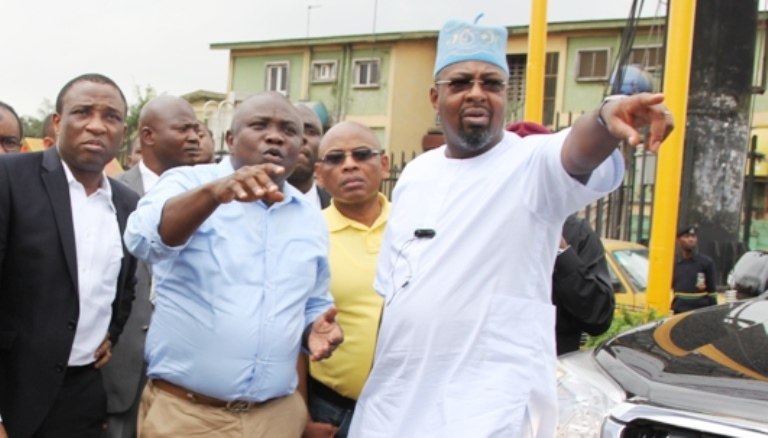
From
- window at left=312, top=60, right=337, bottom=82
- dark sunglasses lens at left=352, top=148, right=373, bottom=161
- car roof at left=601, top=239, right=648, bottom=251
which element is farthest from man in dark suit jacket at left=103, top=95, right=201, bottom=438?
window at left=312, top=60, right=337, bottom=82

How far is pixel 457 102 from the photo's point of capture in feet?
9.23

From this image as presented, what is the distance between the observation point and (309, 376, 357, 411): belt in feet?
12.3

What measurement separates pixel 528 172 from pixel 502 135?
236 millimetres

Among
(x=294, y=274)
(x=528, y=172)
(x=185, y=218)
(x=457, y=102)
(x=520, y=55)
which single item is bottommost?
(x=294, y=274)

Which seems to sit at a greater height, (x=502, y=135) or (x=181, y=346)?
(x=502, y=135)

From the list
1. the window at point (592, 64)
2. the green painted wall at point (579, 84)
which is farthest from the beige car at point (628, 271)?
the window at point (592, 64)

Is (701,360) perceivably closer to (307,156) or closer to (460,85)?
(460,85)

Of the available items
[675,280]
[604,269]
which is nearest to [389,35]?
[675,280]

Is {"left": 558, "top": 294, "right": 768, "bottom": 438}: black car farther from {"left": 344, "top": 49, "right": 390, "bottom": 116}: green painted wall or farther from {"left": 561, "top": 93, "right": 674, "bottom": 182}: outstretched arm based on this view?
{"left": 344, "top": 49, "right": 390, "bottom": 116}: green painted wall

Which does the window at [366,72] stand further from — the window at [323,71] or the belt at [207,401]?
the belt at [207,401]

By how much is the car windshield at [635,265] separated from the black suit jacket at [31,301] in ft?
22.4

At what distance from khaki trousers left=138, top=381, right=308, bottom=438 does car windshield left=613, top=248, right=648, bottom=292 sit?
6.56 m

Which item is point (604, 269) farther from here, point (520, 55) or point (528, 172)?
point (520, 55)

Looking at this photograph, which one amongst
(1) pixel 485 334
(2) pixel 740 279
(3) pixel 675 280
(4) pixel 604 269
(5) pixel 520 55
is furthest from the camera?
(5) pixel 520 55
